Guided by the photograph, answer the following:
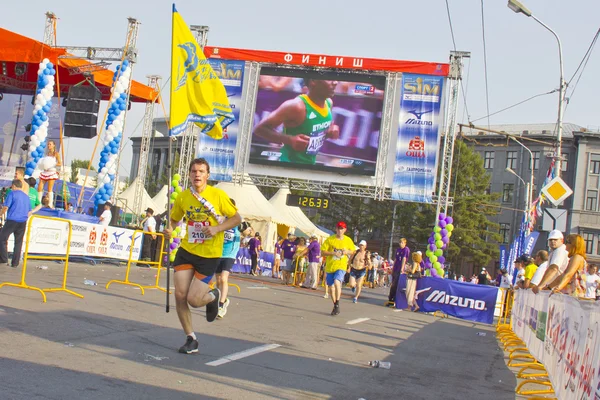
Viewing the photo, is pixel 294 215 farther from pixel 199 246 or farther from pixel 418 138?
pixel 199 246

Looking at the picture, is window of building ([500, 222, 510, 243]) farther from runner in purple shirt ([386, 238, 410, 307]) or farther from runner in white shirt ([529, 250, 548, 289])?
runner in white shirt ([529, 250, 548, 289])

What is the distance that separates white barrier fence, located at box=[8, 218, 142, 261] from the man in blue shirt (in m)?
0.49

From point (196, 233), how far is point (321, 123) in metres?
22.3

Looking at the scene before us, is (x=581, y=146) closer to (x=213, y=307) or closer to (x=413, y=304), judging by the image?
(x=413, y=304)

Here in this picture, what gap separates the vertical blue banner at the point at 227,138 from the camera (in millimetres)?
30359

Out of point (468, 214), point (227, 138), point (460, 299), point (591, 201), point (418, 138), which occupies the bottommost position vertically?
point (460, 299)

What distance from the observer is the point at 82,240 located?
18.9 metres

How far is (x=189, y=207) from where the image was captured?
25.2ft

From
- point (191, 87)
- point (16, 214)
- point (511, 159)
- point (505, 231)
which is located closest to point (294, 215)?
point (16, 214)

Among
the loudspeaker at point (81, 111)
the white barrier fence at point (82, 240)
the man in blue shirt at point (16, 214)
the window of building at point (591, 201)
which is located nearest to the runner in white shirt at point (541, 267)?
the man in blue shirt at point (16, 214)

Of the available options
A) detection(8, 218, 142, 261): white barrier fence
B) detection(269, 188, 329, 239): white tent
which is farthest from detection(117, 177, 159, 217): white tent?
detection(8, 218, 142, 261): white barrier fence

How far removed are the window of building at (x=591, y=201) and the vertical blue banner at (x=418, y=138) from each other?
5376 cm

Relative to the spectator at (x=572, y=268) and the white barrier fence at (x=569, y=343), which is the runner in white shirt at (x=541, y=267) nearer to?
the white barrier fence at (x=569, y=343)

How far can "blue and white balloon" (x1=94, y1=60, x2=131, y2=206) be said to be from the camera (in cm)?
2738
